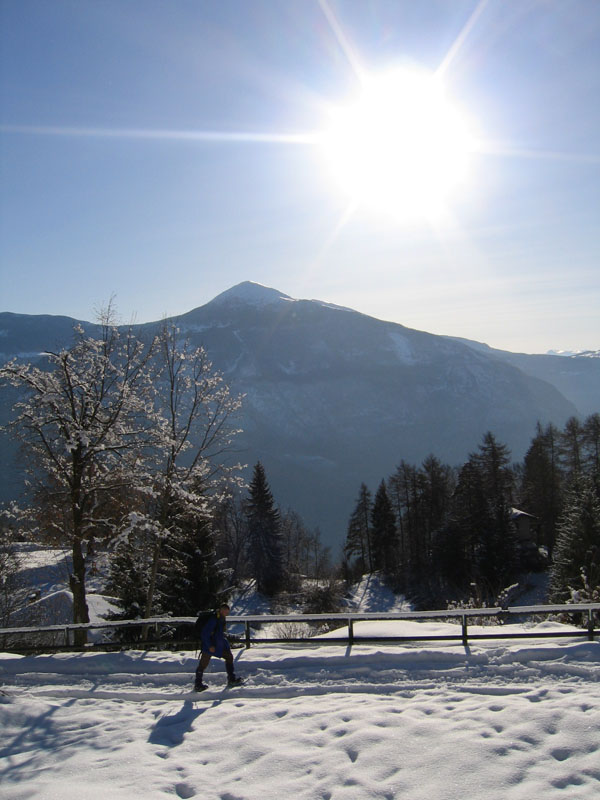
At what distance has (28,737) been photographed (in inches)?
293

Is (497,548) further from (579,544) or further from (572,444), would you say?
(579,544)

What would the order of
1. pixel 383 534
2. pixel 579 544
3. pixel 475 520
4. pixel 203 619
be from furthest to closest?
pixel 383 534 → pixel 475 520 → pixel 579 544 → pixel 203 619

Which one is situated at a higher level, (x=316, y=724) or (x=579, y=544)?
(x=579, y=544)

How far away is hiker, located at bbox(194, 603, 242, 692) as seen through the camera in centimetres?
909

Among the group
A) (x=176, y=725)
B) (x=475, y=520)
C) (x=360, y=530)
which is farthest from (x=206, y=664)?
(x=360, y=530)

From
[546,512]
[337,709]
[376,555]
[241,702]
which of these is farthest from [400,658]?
[376,555]

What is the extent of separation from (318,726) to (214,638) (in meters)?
2.75

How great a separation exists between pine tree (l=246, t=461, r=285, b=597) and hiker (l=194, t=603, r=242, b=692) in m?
40.6

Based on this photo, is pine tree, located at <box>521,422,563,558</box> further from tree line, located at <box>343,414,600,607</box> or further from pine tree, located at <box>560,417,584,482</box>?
pine tree, located at <box>560,417,584,482</box>

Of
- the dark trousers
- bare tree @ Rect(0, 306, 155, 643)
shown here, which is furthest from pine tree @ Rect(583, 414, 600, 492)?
the dark trousers

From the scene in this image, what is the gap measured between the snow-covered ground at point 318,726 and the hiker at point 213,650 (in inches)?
8.6

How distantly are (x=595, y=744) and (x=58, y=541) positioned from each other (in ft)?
44.1

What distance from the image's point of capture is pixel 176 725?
25.0 feet

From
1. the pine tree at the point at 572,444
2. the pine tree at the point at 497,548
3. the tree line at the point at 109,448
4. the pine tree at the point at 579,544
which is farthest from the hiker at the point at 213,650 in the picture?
the pine tree at the point at 572,444
